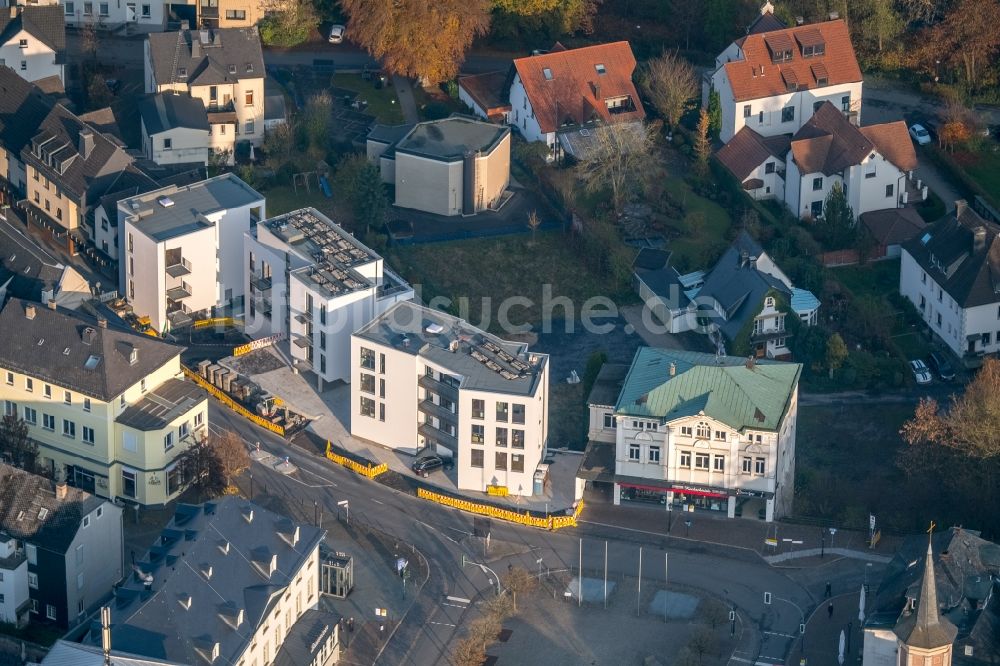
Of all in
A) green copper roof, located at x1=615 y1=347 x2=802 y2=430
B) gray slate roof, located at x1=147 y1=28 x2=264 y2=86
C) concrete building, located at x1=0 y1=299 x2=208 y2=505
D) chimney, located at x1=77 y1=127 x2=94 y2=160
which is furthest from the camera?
gray slate roof, located at x1=147 y1=28 x2=264 y2=86

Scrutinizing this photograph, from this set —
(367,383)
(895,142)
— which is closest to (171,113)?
(367,383)

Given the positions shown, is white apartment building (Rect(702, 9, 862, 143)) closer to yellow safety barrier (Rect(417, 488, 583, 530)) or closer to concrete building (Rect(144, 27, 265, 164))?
concrete building (Rect(144, 27, 265, 164))

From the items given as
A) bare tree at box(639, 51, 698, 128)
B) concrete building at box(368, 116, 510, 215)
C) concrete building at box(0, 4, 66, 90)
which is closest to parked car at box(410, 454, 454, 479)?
concrete building at box(368, 116, 510, 215)

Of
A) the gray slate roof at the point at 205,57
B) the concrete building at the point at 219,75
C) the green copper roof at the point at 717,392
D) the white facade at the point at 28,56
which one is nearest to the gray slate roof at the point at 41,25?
the white facade at the point at 28,56

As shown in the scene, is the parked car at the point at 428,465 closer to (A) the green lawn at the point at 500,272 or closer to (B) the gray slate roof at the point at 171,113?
(A) the green lawn at the point at 500,272

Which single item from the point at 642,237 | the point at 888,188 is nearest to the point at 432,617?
the point at 642,237

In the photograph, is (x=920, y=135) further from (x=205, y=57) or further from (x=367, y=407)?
(x=205, y=57)
